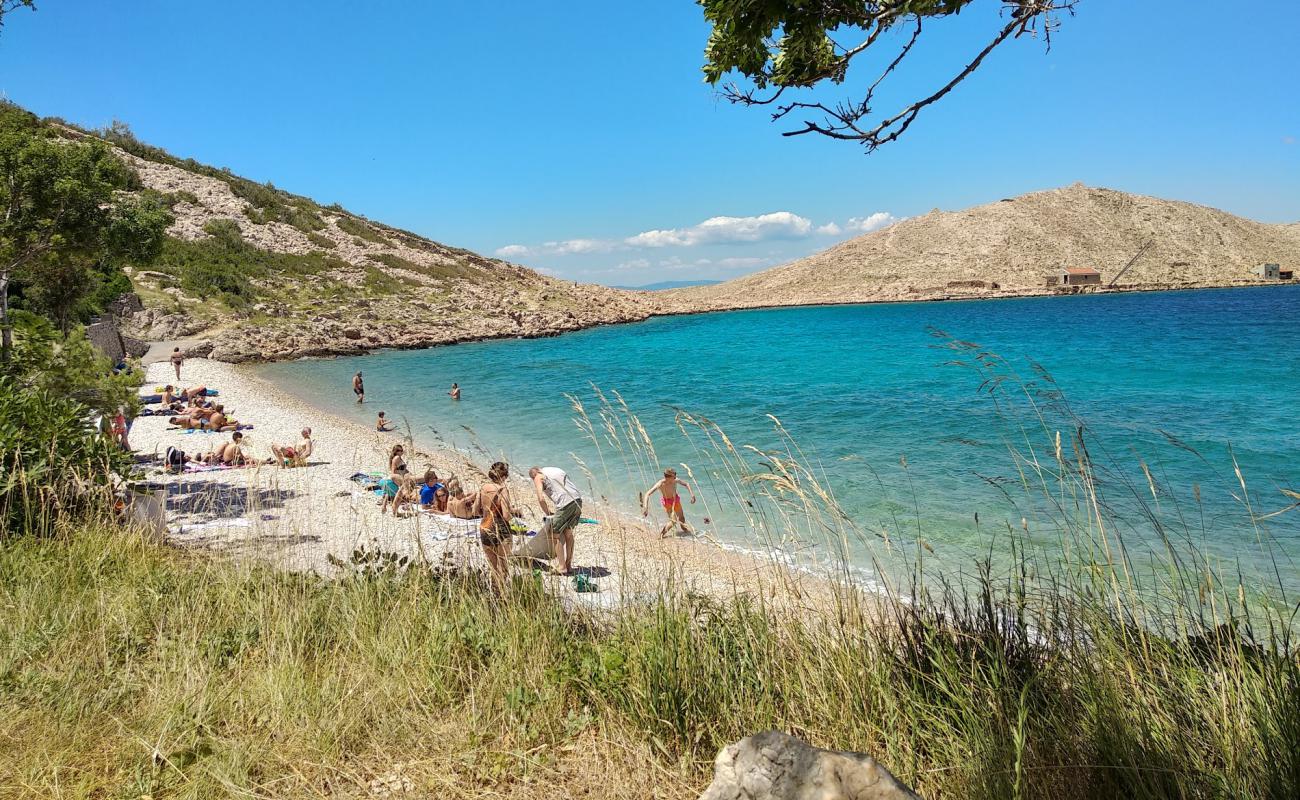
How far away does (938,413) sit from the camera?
20.5 metres

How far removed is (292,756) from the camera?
8.75 feet

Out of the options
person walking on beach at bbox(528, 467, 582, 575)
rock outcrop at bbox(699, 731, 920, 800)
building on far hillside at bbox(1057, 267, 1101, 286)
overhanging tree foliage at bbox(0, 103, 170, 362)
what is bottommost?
person walking on beach at bbox(528, 467, 582, 575)

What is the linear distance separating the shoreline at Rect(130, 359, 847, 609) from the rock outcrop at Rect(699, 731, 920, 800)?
4.61 ft

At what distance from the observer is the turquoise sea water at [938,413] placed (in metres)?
8.60

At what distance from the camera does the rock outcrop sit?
154 cm

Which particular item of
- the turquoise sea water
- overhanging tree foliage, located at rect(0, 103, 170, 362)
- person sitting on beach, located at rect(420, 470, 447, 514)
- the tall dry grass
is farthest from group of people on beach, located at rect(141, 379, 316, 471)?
the tall dry grass

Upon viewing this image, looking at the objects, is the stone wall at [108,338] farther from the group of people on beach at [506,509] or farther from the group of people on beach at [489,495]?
the group of people on beach at [506,509]

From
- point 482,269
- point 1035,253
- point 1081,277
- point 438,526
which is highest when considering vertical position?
point 1035,253

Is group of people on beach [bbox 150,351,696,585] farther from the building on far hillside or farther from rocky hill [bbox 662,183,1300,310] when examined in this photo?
the building on far hillside

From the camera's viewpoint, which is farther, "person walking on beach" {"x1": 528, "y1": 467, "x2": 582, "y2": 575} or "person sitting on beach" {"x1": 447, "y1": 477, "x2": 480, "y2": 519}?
"person sitting on beach" {"x1": 447, "y1": 477, "x2": 480, "y2": 519}

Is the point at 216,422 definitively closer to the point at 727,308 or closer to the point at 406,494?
the point at 406,494

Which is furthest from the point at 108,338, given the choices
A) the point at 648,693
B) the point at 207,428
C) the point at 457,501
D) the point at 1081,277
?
the point at 1081,277

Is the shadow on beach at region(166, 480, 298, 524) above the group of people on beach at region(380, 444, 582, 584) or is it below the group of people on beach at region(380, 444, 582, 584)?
below

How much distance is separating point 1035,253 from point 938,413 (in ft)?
291
